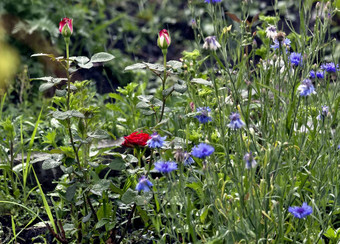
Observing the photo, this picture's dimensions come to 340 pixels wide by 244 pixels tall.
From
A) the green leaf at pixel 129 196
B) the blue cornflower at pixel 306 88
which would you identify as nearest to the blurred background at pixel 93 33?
the green leaf at pixel 129 196

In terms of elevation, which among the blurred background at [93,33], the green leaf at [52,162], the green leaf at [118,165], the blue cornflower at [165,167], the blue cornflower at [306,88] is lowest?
the blurred background at [93,33]

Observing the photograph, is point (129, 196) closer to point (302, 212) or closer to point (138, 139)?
point (138, 139)

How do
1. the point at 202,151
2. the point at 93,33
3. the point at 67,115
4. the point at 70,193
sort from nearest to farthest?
1. the point at 202,151
2. the point at 67,115
3. the point at 70,193
4. the point at 93,33

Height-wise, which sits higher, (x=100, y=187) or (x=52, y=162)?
(x=52, y=162)

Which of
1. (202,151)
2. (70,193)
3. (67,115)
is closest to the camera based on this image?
(202,151)

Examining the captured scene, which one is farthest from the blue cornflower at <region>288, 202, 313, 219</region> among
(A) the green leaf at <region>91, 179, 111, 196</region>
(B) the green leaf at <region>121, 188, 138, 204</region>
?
(A) the green leaf at <region>91, 179, 111, 196</region>

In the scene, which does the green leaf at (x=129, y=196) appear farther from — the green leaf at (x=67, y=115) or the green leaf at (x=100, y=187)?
the green leaf at (x=67, y=115)

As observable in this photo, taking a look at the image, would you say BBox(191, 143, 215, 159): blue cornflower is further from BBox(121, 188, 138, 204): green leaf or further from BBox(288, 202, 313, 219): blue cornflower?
BBox(121, 188, 138, 204): green leaf

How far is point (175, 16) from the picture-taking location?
605 cm

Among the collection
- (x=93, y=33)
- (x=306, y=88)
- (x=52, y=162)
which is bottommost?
(x=93, y=33)

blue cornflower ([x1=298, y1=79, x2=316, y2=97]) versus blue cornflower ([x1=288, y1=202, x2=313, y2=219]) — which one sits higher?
blue cornflower ([x1=298, y1=79, x2=316, y2=97])

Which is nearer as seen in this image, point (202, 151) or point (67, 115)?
point (202, 151)

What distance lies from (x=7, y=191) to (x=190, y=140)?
3.32 ft

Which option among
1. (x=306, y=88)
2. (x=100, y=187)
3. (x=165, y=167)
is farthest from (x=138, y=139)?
(x=306, y=88)
